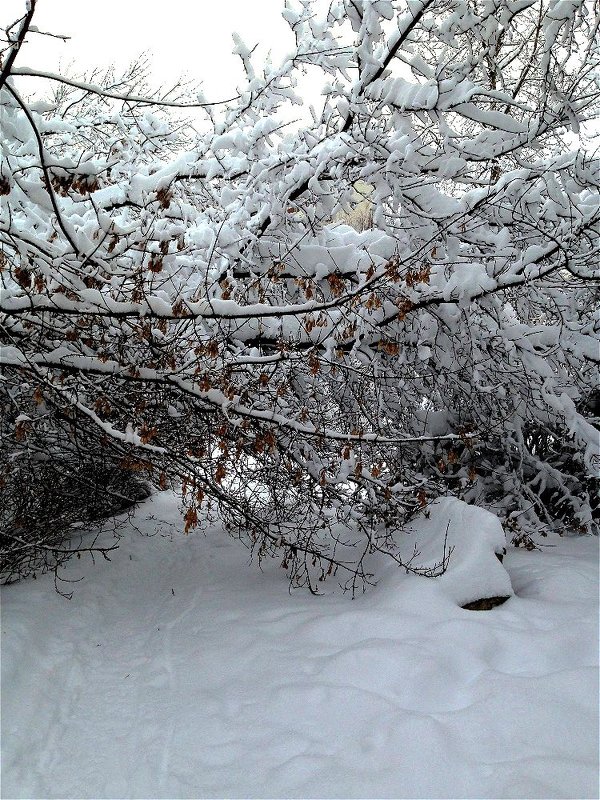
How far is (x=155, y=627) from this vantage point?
502 cm

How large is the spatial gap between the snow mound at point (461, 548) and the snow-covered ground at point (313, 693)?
8 cm

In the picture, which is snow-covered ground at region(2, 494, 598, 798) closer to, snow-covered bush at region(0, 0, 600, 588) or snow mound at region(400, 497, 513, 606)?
snow mound at region(400, 497, 513, 606)

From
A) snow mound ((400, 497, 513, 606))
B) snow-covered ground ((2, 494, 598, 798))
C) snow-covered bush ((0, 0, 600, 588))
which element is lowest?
snow-covered ground ((2, 494, 598, 798))

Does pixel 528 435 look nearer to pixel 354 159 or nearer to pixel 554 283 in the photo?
pixel 554 283

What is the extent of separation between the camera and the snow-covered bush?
303cm

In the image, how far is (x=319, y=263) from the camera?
4.45 metres

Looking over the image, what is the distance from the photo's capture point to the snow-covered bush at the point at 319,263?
303 cm

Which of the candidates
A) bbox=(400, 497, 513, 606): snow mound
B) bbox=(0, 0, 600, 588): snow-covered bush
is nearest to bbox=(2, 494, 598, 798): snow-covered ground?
bbox=(400, 497, 513, 606): snow mound

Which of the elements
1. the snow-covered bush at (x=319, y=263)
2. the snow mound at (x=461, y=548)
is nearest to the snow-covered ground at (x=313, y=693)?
the snow mound at (x=461, y=548)

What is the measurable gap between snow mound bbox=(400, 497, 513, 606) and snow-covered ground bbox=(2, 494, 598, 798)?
77 millimetres

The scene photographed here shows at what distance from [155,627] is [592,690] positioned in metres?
3.52

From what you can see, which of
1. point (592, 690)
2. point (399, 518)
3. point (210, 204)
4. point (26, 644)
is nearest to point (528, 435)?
point (399, 518)

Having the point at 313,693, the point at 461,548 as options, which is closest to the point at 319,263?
the point at 461,548

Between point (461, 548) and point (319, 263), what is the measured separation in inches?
103
